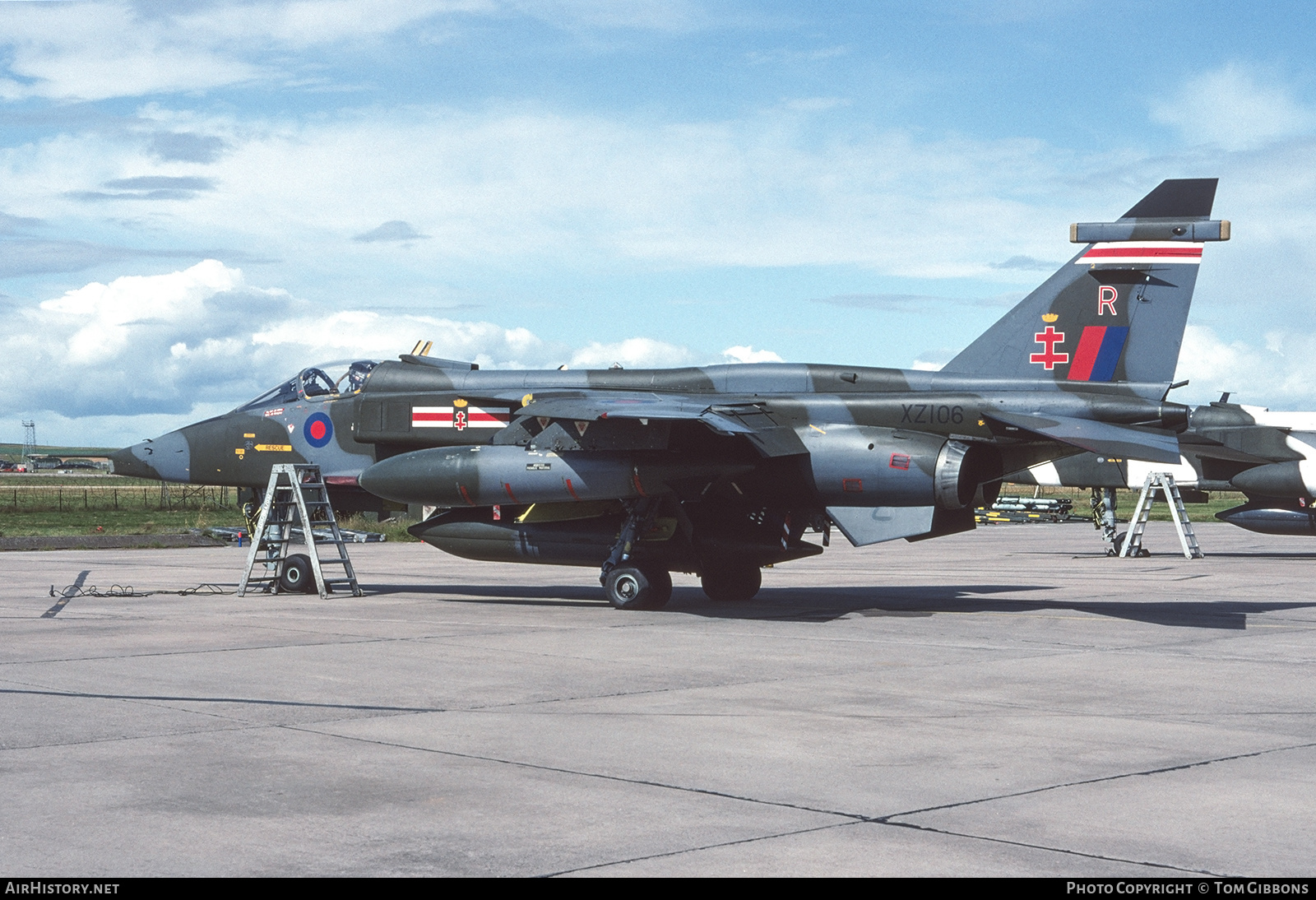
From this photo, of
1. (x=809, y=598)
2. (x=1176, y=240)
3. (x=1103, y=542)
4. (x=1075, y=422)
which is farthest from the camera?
(x=1103, y=542)

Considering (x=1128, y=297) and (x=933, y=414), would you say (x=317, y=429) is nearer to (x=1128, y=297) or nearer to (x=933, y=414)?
(x=933, y=414)

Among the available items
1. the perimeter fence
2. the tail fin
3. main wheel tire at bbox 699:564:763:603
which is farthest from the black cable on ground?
the perimeter fence

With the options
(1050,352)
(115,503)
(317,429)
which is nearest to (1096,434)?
(1050,352)

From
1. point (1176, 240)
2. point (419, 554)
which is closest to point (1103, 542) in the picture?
point (419, 554)

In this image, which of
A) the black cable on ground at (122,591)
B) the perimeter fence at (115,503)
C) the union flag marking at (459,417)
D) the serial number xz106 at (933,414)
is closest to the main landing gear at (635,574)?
the union flag marking at (459,417)

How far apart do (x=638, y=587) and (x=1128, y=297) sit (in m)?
6.93

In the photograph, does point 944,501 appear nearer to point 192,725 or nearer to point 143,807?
point 192,725

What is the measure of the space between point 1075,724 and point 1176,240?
9.29m

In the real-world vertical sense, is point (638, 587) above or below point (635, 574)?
below

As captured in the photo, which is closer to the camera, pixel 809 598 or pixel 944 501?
pixel 944 501

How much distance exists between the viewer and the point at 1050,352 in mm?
15859

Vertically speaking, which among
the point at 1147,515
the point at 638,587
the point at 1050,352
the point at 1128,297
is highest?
the point at 1128,297

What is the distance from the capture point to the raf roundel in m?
18.5
